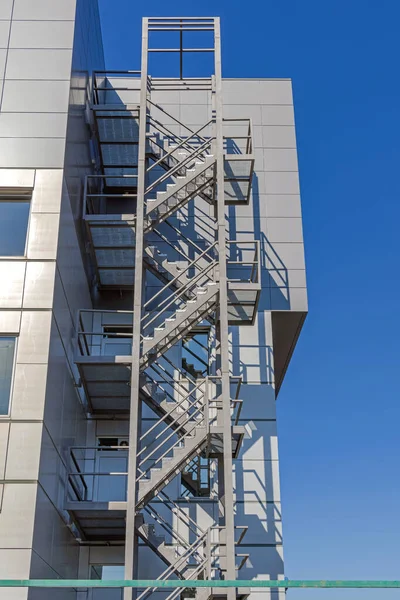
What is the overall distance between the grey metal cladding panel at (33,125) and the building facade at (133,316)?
1.8 inches

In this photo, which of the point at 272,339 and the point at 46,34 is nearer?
the point at 46,34

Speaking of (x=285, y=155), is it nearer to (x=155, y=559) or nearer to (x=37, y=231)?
(x=37, y=231)

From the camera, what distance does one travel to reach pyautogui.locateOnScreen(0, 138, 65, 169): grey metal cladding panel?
15812 millimetres

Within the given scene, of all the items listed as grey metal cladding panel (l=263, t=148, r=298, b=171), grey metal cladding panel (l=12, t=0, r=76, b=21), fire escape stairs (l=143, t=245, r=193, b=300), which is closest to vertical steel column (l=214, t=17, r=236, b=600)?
fire escape stairs (l=143, t=245, r=193, b=300)

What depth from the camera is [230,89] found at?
24000mm

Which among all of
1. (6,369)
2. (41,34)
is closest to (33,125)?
(41,34)

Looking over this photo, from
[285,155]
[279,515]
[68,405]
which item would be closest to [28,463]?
[68,405]

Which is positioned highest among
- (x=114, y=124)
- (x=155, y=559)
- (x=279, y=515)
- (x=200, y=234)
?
(x=114, y=124)

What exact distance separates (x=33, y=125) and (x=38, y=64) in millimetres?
1757

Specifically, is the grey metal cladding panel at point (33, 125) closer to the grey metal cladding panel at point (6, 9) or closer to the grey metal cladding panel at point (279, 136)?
the grey metal cladding panel at point (6, 9)

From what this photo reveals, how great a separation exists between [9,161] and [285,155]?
10458 millimetres

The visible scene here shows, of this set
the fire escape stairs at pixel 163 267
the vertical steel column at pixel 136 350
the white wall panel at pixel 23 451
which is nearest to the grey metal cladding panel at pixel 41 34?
the vertical steel column at pixel 136 350

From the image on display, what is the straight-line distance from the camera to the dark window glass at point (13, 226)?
597 inches

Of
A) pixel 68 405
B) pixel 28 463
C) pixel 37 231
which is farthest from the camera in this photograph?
pixel 68 405
